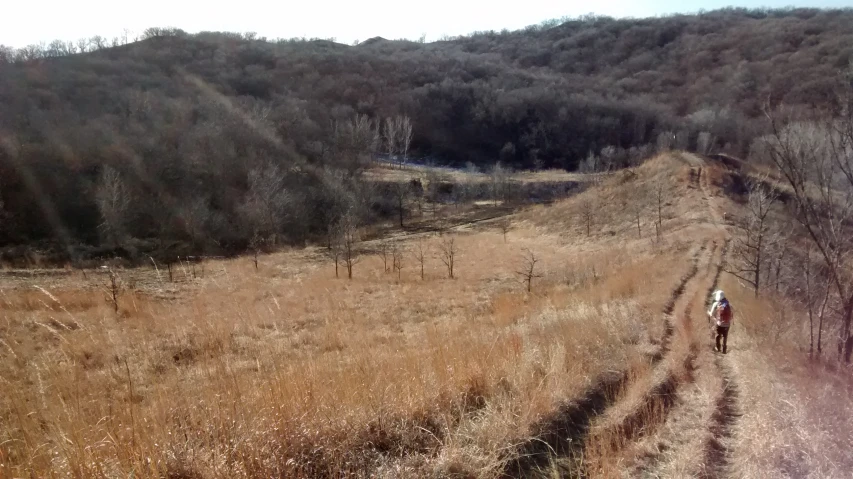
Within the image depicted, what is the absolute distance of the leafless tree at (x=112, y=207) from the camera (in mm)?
42450

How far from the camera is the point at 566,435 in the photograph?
4340 millimetres

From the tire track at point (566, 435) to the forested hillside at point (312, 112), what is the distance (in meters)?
6.04

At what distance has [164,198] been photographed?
5159 cm

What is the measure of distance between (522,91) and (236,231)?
319ft

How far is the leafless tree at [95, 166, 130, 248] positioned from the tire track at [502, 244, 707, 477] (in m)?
47.4

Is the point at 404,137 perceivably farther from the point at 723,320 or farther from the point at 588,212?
the point at 723,320

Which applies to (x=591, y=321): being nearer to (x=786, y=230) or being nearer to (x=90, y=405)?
(x=90, y=405)

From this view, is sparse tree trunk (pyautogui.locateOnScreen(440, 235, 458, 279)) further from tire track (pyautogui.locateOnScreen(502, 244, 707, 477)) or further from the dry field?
tire track (pyautogui.locateOnScreen(502, 244, 707, 477))

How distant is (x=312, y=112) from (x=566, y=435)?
9864 cm

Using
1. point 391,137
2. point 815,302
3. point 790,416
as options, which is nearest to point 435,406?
point 790,416

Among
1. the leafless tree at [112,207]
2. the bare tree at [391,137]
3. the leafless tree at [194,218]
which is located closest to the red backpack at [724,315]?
the leafless tree at [194,218]

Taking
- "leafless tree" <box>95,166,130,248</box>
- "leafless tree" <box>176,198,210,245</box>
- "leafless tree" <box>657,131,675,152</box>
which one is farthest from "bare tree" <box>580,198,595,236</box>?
"leafless tree" <box>657,131,675,152</box>

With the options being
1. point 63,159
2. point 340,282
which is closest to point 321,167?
point 63,159

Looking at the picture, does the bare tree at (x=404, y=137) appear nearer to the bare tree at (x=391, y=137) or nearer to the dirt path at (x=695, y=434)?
the bare tree at (x=391, y=137)
